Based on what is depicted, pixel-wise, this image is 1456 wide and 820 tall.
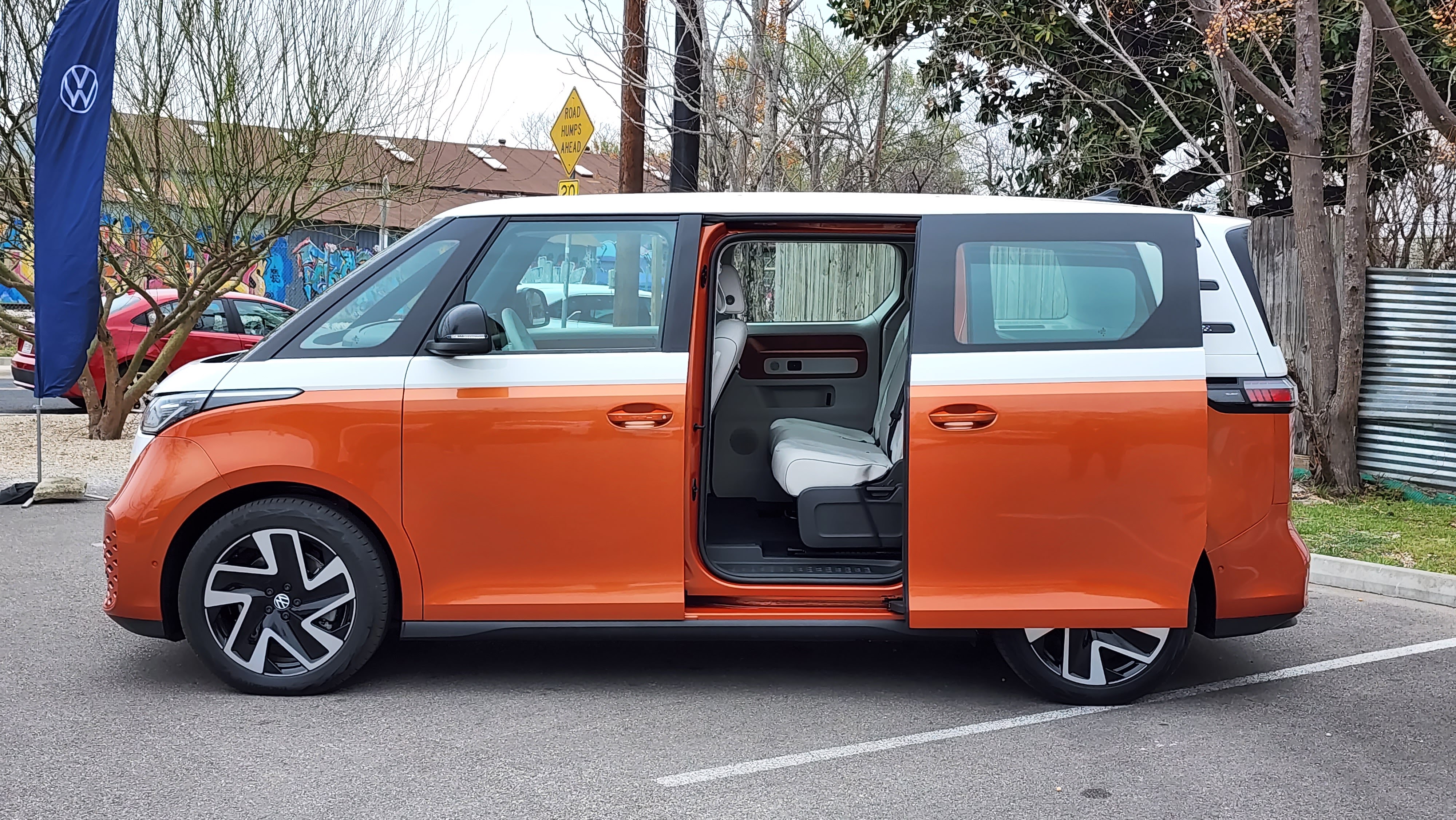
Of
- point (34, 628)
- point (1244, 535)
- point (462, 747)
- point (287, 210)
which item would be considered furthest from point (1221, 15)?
point (287, 210)

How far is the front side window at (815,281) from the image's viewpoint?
1508 cm

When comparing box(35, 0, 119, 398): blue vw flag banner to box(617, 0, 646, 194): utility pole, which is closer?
box(35, 0, 119, 398): blue vw flag banner

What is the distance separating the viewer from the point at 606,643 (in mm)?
5629

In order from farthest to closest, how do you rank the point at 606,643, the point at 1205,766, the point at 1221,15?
the point at 1221,15 < the point at 606,643 < the point at 1205,766

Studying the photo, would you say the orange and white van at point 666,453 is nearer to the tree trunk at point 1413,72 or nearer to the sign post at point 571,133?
the tree trunk at point 1413,72

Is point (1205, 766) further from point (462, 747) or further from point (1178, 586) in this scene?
point (462, 747)

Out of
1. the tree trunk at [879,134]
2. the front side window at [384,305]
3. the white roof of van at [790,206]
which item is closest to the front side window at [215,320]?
the tree trunk at [879,134]

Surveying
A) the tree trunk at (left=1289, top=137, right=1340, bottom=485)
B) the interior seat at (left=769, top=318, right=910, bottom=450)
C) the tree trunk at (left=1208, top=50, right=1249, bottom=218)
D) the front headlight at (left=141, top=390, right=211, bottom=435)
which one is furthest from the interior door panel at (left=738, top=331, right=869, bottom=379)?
the tree trunk at (left=1208, top=50, right=1249, bottom=218)

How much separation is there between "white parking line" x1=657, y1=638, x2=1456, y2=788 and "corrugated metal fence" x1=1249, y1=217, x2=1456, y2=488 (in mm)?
3911

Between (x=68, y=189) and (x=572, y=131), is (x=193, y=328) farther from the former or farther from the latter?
(x=572, y=131)

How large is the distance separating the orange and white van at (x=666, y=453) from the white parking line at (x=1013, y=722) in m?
0.16

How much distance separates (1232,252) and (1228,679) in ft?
5.68

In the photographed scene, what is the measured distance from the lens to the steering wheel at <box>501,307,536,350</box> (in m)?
4.71

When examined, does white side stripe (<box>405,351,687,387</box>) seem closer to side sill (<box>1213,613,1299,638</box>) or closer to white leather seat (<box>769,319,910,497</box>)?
white leather seat (<box>769,319,910,497</box>)
